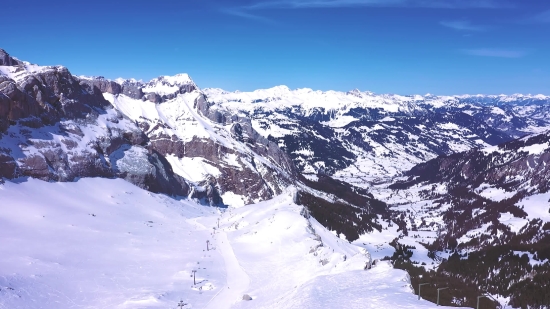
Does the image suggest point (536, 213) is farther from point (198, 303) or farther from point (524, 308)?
point (198, 303)

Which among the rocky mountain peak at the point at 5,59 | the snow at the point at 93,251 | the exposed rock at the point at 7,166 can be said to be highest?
the rocky mountain peak at the point at 5,59

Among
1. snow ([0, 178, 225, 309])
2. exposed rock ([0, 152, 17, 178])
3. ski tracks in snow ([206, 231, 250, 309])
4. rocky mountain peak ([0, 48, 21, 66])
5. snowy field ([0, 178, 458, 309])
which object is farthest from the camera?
rocky mountain peak ([0, 48, 21, 66])

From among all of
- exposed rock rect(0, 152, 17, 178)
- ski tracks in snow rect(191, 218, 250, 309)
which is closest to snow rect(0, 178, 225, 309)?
ski tracks in snow rect(191, 218, 250, 309)

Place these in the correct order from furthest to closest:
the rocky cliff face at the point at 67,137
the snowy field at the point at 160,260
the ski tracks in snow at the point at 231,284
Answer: the rocky cliff face at the point at 67,137
the ski tracks in snow at the point at 231,284
the snowy field at the point at 160,260

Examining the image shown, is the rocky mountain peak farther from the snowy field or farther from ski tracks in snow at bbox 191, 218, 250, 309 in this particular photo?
ski tracks in snow at bbox 191, 218, 250, 309

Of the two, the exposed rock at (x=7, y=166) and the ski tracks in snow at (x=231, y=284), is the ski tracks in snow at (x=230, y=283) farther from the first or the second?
the exposed rock at (x=7, y=166)

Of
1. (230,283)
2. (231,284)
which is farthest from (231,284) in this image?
(230,283)

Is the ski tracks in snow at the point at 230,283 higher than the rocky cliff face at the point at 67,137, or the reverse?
the rocky cliff face at the point at 67,137

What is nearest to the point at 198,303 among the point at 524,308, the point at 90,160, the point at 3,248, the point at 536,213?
the point at 3,248

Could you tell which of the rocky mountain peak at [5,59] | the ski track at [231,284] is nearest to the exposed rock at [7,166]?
the ski track at [231,284]
